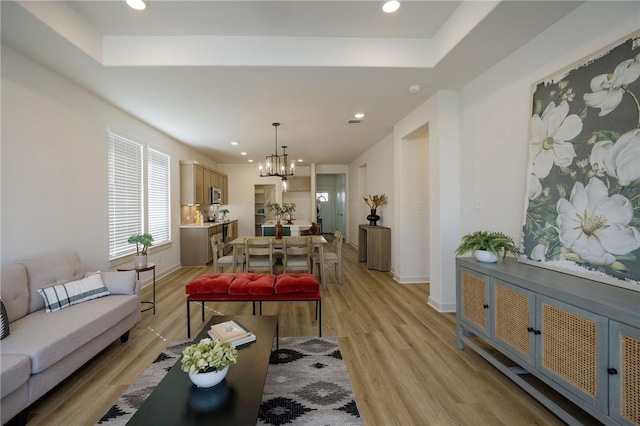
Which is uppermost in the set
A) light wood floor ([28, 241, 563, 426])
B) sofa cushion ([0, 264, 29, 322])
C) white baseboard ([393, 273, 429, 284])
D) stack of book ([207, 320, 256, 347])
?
sofa cushion ([0, 264, 29, 322])

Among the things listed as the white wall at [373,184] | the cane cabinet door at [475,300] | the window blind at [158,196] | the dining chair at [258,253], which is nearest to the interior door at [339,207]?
the white wall at [373,184]

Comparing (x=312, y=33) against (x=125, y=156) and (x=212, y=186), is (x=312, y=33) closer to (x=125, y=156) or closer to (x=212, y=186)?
(x=125, y=156)

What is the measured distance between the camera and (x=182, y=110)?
13.3ft

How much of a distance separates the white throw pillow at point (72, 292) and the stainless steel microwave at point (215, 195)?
465cm

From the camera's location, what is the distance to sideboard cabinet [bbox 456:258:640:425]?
4.33 feet

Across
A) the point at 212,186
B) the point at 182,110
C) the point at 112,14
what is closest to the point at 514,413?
the point at 112,14

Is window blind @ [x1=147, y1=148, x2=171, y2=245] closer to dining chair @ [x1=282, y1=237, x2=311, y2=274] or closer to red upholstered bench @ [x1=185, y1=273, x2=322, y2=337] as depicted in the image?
dining chair @ [x1=282, y1=237, x2=311, y2=274]

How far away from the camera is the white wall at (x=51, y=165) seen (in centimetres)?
251

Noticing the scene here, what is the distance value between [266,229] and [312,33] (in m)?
4.46

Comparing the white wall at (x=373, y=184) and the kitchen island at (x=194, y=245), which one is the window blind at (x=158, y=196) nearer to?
the kitchen island at (x=194, y=245)

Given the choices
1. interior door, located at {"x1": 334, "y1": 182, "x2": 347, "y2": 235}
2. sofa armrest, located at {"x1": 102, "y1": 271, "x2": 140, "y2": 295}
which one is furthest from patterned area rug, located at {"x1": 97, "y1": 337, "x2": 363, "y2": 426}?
interior door, located at {"x1": 334, "y1": 182, "x2": 347, "y2": 235}

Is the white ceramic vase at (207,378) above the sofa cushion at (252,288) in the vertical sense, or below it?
below

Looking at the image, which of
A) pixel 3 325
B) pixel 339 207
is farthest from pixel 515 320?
Result: pixel 339 207

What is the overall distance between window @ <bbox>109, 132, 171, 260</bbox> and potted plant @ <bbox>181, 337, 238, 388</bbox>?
10.9 feet
